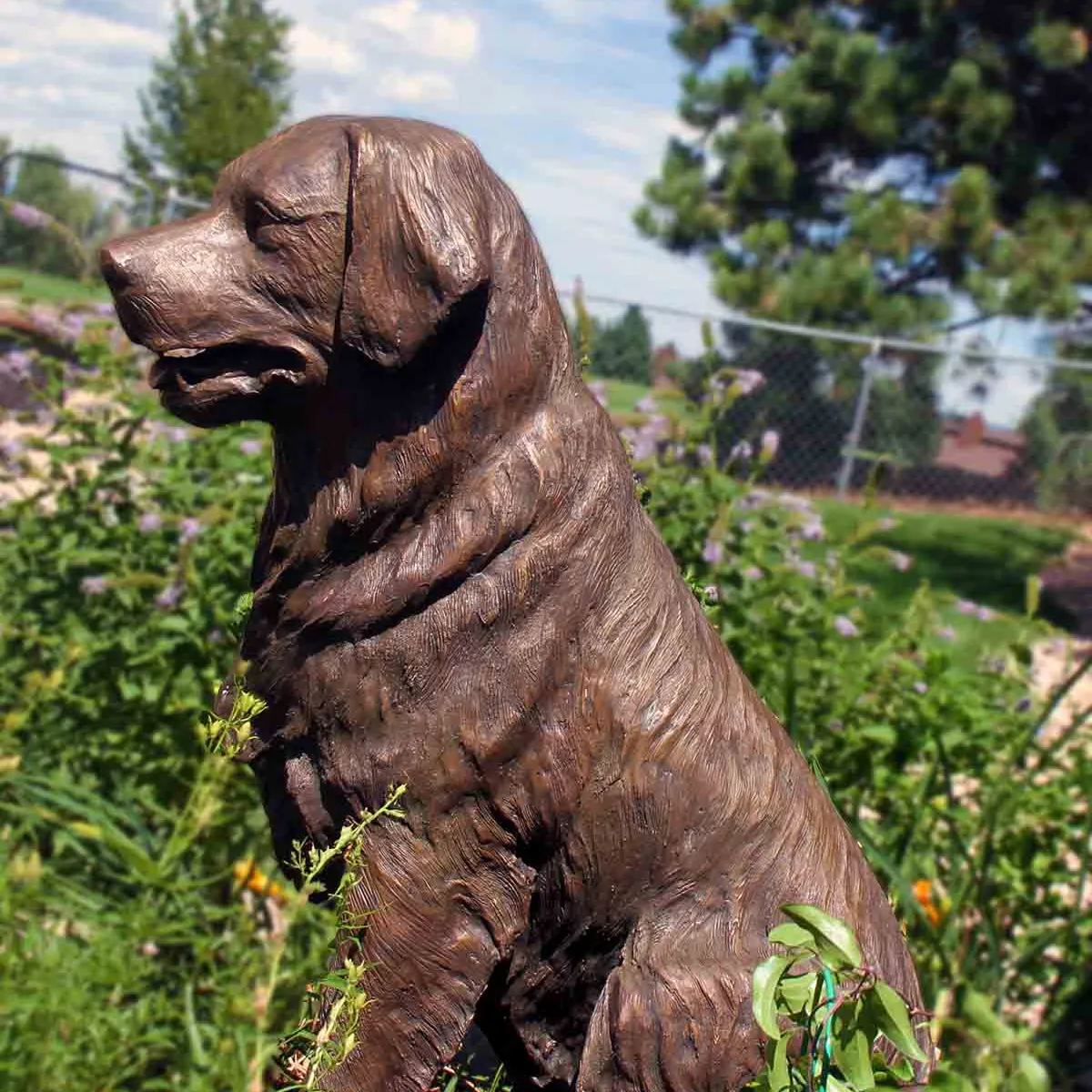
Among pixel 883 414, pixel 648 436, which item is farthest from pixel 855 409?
pixel 648 436

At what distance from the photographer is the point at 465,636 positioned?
5.99 feet

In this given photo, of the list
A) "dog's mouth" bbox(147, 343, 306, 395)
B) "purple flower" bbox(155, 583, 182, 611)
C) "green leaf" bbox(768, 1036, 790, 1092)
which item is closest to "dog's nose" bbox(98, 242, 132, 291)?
"dog's mouth" bbox(147, 343, 306, 395)

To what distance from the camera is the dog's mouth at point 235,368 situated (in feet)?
5.73

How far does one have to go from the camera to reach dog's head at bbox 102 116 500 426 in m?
1.66

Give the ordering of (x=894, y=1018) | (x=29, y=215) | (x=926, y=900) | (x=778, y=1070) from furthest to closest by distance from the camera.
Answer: (x=29, y=215)
(x=926, y=900)
(x=778, y=1070)
(x=894, y=1018)

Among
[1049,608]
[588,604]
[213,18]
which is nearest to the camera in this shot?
[588,604]

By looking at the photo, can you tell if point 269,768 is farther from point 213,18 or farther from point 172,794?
point 213,18

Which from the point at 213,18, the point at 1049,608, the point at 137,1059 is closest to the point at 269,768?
the point at 137,1059

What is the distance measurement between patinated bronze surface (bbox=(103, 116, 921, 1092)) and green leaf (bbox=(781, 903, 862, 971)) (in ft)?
1.30

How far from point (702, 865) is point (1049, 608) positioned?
10392 millimetres

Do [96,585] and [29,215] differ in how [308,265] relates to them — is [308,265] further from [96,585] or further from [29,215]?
[29,215]

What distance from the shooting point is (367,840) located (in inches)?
73.7

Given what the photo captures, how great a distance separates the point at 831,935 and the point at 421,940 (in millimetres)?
691

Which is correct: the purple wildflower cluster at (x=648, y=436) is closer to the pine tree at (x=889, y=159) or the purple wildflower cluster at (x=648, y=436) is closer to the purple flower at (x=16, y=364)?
the purple flower at (x=16, y=364)
